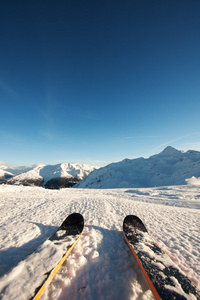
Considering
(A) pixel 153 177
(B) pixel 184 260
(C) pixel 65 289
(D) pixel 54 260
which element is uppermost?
(A) pixel 153 177

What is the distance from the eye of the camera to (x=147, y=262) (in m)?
3.04

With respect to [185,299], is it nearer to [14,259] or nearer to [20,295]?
[20,295]

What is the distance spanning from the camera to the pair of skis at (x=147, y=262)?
7.35ft

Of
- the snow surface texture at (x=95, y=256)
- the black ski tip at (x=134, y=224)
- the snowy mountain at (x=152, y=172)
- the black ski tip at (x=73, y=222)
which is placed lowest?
the snow surface texture at (x=95, y=256)

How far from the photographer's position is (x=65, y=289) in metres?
2.51

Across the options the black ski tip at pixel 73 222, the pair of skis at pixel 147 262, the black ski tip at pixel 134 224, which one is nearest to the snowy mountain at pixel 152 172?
the black ski tip at pixel 134 224

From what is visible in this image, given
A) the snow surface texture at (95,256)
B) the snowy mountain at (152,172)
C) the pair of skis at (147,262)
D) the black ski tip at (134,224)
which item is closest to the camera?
the pair of skis at (147,262)

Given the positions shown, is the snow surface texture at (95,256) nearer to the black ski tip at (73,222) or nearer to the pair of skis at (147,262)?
the pair of skis at (147,262)

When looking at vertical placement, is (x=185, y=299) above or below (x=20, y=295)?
below

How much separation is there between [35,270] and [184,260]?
4.20m

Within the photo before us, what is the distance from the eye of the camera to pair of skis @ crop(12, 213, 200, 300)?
2.24m

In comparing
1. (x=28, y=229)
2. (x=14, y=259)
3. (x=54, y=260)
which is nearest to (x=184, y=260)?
(x=54, y=260)

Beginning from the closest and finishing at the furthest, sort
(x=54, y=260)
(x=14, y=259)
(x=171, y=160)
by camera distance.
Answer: (x=54, y=260) < (x=14, y=259) < (x=171, y=160)

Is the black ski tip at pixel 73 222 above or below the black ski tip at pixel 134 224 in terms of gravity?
above
